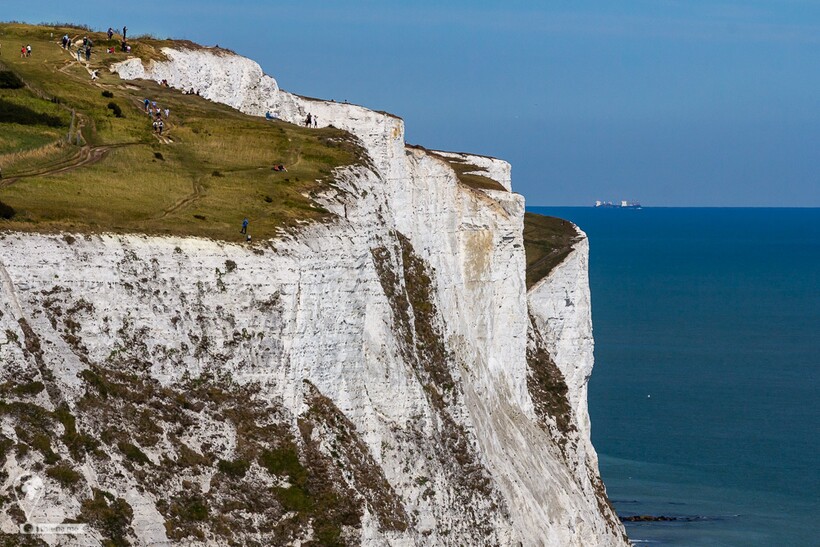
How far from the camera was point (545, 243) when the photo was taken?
8856cm

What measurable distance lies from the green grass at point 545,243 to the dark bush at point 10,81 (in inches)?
1204

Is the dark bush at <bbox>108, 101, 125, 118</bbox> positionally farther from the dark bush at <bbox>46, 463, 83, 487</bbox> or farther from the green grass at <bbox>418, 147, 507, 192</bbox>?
the dark bush at <bbox>46, 463, 83, 487</bbox>

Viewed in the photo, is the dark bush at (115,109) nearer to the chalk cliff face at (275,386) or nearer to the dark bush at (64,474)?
the chalk cliff face at (275,386)

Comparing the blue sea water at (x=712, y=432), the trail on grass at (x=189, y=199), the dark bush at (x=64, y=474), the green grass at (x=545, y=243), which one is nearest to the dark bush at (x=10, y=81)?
the trail on grass at (x=189, y=199)

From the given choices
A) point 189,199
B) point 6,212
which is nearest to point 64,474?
point 6,212

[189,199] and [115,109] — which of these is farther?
[115,109]

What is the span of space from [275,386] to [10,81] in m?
26.3

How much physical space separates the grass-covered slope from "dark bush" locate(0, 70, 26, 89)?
94 millimetres

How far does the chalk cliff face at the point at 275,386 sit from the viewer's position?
37.9 m

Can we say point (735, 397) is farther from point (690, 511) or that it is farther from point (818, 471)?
point (690, 511)

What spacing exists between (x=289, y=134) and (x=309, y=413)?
20633mm

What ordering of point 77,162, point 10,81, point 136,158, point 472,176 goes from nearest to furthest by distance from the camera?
point 77,162 → point 136,158 → point 10,81 → point 472,176

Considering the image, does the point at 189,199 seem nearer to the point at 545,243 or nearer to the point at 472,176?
the point at 472,176

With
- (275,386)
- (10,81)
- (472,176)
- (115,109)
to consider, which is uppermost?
(472,176)
